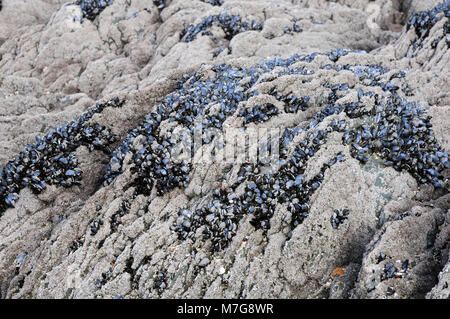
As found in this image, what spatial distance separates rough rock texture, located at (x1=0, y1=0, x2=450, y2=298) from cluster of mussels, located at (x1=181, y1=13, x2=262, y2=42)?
0.54 feet

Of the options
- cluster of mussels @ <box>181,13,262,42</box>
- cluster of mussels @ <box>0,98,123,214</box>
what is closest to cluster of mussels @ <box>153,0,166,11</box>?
cluster of mussels @ <box>181,13,262,42</box>

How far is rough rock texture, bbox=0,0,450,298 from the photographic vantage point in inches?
186

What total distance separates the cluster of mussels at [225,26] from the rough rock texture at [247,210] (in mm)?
164

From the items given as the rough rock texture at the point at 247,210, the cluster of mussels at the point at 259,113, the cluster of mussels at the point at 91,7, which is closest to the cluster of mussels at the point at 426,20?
the rough rock texture at the point at 247,210

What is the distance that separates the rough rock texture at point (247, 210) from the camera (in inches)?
186

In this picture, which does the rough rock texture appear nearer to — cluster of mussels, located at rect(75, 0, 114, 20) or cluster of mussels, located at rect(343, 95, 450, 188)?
cluster of mussels, located at rect(343, 95, 450, 188)

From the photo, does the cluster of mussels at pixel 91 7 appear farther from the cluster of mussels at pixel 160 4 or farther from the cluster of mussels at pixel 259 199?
the cluster of mussels at pixel 259 199

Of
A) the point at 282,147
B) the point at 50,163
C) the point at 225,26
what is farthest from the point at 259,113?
the point at 225,26

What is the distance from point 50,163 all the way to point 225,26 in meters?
6.49

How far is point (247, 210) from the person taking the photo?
5.46m

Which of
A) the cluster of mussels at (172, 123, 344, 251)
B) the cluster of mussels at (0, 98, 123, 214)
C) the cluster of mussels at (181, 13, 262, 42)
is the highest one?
the cluster of mussels at (181, 13, 262, 42)

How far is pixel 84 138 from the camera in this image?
24.4ft
